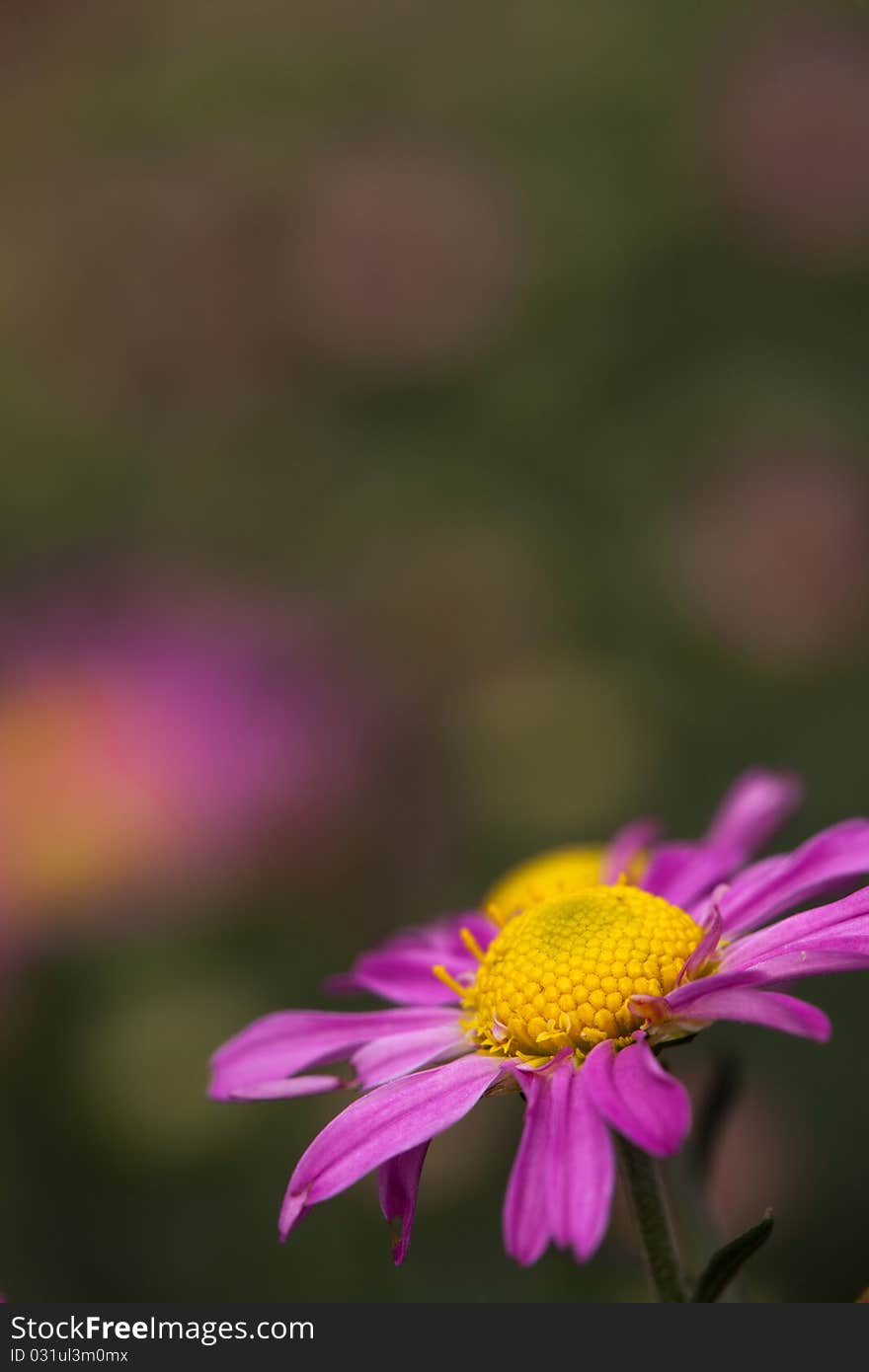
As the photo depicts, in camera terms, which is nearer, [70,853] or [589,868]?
[589,868]

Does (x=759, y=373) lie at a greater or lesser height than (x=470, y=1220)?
greater

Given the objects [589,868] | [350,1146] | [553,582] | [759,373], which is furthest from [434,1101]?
[759,373]

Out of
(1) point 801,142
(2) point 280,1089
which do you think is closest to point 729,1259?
(2) point 280,1089

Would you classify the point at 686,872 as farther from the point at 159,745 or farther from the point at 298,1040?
the point at 159,745

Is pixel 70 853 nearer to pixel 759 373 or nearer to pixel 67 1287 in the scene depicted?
pixel 67 1287

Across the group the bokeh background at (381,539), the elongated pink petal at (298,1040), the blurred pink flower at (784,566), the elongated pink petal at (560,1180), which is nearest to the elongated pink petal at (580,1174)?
the elongated pink petal at (560,1180)

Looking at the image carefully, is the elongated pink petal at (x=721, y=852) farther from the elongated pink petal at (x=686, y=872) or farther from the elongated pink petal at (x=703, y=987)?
the elongated pink petal at (x=703, y=987)

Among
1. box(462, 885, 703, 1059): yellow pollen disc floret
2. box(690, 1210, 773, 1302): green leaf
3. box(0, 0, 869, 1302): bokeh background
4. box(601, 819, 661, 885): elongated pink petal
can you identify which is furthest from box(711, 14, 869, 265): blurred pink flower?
box(690, 1210, 773, 1302): green leaf

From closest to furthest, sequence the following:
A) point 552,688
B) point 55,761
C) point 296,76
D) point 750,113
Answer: point 55,761 → point 552,688 → point 750,113 → point 296,76
